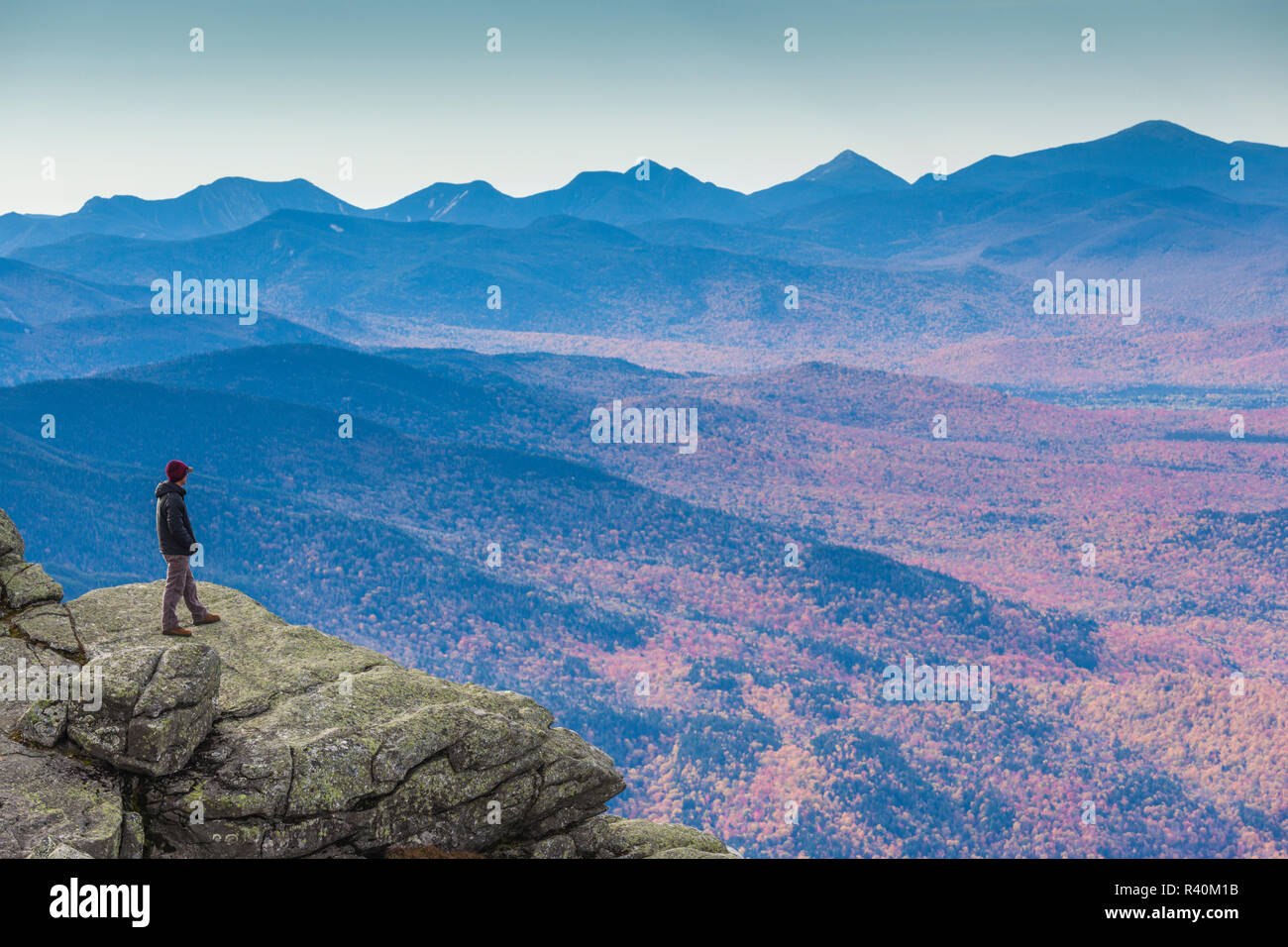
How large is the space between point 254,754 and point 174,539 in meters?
4.40

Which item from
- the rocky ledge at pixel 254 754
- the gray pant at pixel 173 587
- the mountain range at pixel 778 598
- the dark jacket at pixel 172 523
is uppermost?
the dark jacket at pixel 172 523

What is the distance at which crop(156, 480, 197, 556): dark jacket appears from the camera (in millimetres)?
19047

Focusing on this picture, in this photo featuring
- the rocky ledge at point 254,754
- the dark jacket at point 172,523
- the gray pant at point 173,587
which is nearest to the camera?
the rocky ledge at point 254,754

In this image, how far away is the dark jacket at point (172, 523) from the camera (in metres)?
19.0

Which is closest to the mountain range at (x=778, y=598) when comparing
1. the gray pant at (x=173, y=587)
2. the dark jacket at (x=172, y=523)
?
the gray pant at (x=173, y=587)

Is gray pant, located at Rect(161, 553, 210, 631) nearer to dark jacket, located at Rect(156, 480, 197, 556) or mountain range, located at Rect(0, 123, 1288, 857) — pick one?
dark jacket, located at Rect(156, 480, 197, 556)

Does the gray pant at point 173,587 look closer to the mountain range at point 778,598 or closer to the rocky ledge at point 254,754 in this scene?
the rocky ledge at point 254,754

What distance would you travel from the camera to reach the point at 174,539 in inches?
760

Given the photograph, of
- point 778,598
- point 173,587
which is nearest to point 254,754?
point 173,587

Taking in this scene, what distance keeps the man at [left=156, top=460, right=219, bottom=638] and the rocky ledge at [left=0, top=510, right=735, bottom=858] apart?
511 mm

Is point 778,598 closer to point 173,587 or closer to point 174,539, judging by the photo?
point 173,587

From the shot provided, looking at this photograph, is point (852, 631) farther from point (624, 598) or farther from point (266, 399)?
point (266, 399)

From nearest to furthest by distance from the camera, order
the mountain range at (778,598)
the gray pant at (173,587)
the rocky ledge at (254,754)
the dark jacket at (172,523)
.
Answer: the rocky ledge at (254,754)
the dark jacket at (172,523)
the gray pant at (173,587)
the mountain range at (778,598)

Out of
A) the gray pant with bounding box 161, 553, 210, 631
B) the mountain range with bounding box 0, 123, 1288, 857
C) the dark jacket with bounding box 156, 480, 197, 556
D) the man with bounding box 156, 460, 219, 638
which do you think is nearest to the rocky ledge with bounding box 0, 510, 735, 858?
the gray pant with bounding box 161, 553, 210, 631
